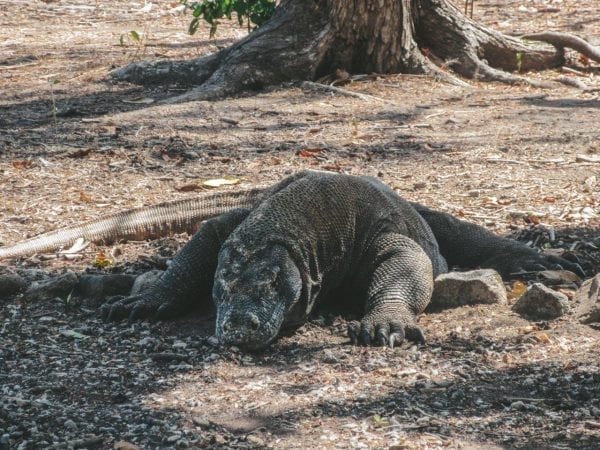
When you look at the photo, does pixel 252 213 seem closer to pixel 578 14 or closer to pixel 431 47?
pixel 431 47

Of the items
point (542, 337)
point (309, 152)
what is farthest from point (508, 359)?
point (309, 152)

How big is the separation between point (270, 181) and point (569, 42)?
499 centimetres

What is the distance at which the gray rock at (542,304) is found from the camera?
447 cm

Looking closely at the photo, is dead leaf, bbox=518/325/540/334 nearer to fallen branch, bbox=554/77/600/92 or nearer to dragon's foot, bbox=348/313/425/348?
dragon's foot, bbox=348/313/425/348

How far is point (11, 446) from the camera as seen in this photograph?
3217 mm

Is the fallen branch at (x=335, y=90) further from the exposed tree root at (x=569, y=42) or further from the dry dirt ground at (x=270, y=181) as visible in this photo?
the exposed tree root at (x=569, y=42)

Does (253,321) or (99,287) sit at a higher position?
(253,321)

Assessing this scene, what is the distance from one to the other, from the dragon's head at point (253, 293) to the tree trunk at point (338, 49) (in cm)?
471

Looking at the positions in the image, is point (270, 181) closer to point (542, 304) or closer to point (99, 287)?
point (99, 287)

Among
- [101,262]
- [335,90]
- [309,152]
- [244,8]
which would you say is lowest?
[101,262]

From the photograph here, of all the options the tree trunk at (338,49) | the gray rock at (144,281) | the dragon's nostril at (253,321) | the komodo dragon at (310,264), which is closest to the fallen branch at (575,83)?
the tree trunk at (338,49)

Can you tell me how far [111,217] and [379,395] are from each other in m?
2.57

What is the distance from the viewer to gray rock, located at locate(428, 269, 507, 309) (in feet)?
15.3

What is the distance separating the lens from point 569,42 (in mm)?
10531
